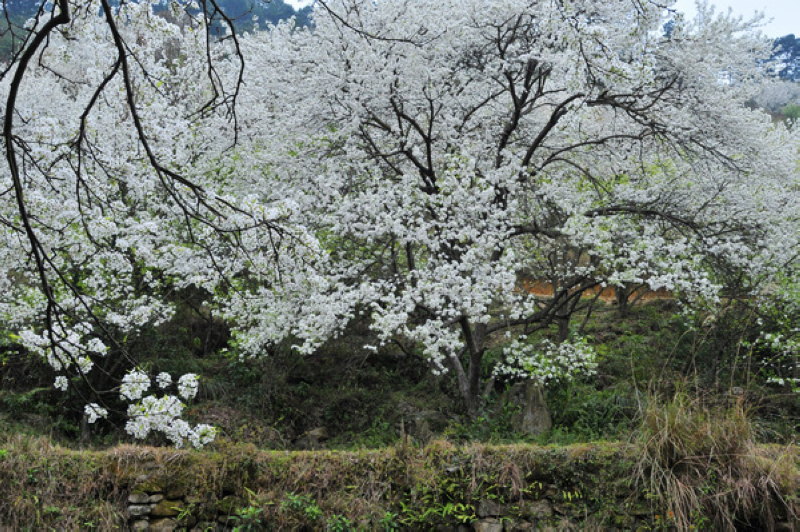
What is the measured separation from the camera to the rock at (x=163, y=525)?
455 cm

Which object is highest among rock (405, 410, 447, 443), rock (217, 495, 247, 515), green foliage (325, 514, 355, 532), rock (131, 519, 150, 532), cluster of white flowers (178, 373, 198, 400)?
cluster of white flowers (178, 373, 198, 400)

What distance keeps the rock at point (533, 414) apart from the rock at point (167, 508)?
397 cm

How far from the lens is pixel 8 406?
785 cm

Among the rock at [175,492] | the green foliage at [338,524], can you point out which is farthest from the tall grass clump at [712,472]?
the rock at [175,492]

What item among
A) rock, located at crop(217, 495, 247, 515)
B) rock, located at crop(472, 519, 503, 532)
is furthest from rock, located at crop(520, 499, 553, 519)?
rock, located at crop(217, 495, 247, 515)

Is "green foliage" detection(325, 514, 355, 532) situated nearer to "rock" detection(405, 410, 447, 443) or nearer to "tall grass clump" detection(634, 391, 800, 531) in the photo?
"tall grass clump" detection(634, 391, 800, 531)

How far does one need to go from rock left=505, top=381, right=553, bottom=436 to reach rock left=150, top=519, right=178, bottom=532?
402 centimetres

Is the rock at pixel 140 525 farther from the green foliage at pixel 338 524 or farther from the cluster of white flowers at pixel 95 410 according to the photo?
the cluster of white flowers at pixel 95 410

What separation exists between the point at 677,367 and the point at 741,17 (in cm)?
511

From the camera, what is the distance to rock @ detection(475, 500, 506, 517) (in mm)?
4453

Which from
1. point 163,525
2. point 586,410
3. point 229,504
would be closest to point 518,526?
point 229,504

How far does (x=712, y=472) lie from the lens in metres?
4.10

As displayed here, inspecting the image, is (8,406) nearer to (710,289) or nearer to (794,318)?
(710,289)

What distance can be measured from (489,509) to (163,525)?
251cm
